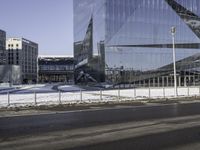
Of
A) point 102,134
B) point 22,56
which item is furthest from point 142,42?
point 22,56

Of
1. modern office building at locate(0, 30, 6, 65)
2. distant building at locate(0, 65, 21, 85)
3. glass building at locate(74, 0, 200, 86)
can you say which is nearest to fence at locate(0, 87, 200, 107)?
glass building at locate(74, 0, 200, 86)

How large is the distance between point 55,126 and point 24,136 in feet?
8.67

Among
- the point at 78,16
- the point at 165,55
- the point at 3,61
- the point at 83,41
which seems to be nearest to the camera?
the point at 165,55

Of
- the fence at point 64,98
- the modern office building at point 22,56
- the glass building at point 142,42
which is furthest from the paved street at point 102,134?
the modern office building at point 22,56

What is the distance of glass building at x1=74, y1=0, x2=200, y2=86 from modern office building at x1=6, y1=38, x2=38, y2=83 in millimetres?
106588

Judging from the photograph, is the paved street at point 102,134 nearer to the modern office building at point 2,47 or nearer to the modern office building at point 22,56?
the modern office building at point 2,47

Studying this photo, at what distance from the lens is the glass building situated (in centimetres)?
6812

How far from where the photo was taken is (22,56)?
18375 cm

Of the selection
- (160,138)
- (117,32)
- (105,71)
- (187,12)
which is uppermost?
(187,12)

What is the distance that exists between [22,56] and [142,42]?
120060mm

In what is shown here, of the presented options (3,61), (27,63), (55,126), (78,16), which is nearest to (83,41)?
(78,16)

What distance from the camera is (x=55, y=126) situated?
15031mm

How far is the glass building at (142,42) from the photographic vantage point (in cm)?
6812

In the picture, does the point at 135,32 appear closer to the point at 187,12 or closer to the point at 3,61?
the point at 187,12
